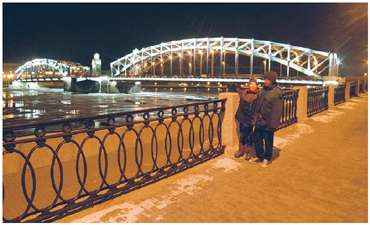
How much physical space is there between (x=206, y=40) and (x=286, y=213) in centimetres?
8002

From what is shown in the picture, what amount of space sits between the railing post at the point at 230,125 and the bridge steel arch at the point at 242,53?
66.4 meters

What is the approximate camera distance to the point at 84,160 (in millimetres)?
4281

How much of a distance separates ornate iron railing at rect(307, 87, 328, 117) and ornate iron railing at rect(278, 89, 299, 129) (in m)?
1.50

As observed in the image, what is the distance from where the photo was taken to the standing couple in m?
5.45

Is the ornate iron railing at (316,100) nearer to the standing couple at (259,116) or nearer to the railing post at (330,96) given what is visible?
the railing post at (330,96)

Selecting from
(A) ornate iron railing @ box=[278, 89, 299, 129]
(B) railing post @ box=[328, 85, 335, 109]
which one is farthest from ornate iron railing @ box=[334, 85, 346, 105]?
(A) ornate iron railing @ box=[278, 89, 299, 129]

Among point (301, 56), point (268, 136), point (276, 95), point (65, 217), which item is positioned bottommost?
point (65, 217)

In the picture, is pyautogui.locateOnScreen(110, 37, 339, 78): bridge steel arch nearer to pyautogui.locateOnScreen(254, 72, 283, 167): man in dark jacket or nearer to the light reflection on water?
the light reflection on water

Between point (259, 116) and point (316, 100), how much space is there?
8.65 m

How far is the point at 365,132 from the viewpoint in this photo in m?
9.15

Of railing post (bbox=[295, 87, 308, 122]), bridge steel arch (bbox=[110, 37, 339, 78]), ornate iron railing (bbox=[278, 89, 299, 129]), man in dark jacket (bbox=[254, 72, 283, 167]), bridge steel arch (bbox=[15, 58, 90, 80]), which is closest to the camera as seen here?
man in dark jacket (bbox=[254, 72, 283, 167])

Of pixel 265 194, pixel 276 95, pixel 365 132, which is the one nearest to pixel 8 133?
pixel 265 194

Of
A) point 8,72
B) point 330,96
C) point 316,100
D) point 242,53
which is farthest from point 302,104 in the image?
point 8,72

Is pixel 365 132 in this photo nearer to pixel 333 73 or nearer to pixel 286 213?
pixel 286 213
